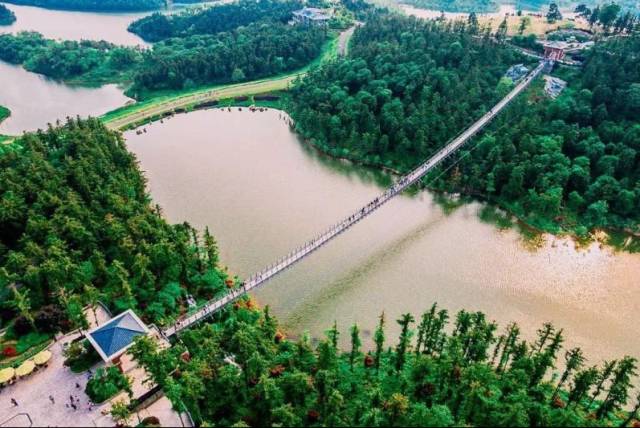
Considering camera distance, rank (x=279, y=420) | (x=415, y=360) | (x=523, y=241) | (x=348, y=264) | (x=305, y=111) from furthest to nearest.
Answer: (x=305, y=111) → (x=523, y=241) → (x=348, y=264) → (x=415, y=360) → (x=279, y=420)

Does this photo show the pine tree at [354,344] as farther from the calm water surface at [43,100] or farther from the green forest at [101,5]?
the green forest at [101,5]

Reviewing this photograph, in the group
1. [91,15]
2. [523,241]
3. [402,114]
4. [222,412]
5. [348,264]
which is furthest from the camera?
[91,15]

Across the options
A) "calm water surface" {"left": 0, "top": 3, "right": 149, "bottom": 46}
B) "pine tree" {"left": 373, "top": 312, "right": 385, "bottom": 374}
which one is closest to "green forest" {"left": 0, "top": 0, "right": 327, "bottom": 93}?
"calm water surface" {"left": 0, "top": 3, "right": 149, "bottom": 46}

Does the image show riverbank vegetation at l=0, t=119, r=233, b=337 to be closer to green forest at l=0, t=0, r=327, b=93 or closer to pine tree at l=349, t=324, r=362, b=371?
pine tree at l=349, t=324, r=362, b=371

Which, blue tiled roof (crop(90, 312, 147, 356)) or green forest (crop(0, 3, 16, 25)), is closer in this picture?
blue tiled roof (crop(90, 312, 147, 356))

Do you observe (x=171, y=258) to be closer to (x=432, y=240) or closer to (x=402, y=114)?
(x=432, y=240)

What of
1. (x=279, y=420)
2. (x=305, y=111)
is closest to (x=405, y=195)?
(x=305, y=111)

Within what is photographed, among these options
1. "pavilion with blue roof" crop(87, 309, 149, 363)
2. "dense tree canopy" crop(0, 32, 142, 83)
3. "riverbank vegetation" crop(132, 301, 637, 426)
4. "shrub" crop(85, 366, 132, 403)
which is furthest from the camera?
"dense tree canopy" crop(0, 32, 142, 83)

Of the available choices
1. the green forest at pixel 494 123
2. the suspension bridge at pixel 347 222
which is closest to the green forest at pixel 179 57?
the green forest at pixel 494 123
